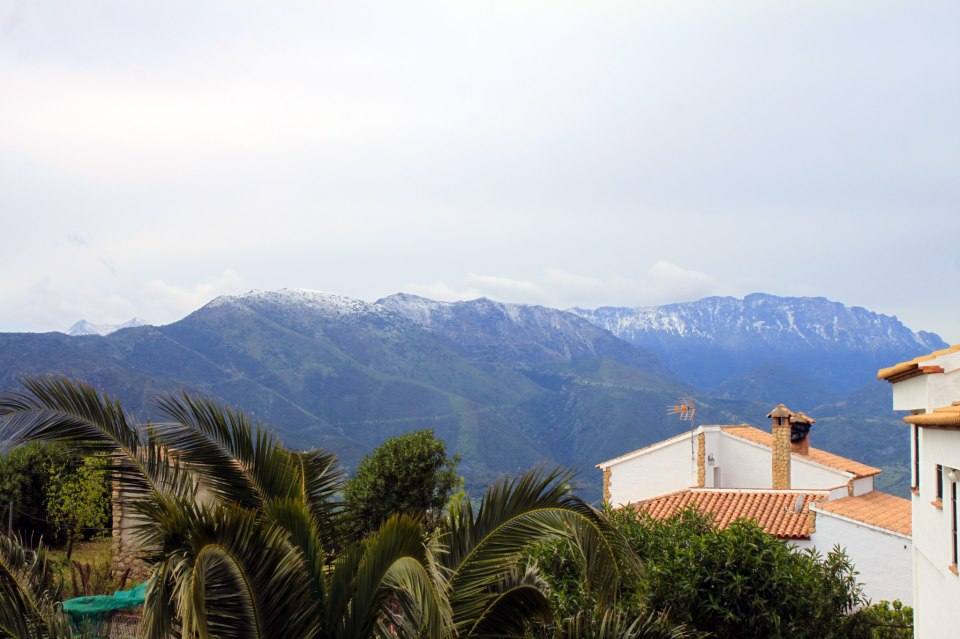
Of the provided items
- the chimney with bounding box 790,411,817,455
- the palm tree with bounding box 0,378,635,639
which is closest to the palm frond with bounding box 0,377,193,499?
the palm tree with bounding box 0,378,635,639

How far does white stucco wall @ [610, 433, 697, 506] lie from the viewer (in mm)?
33438

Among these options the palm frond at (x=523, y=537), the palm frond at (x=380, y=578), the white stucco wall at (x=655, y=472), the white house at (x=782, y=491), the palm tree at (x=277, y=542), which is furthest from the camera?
the white stucco wall at (x=655, y=472)

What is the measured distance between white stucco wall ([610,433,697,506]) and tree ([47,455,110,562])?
53.1 ft

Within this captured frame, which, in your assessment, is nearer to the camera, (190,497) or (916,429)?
(190,497)

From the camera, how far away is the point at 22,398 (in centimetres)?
753

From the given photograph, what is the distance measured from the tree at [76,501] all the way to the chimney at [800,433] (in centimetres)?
2175

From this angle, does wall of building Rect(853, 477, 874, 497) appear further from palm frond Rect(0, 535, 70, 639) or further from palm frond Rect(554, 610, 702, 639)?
palm frond Rect(0, 535, 70, 639)

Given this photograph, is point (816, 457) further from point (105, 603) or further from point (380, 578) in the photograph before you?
point (380, 578)

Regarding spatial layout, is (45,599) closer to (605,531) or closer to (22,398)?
(22,398)

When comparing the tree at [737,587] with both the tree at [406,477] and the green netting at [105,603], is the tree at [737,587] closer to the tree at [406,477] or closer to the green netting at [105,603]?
the green netting at [105,603]

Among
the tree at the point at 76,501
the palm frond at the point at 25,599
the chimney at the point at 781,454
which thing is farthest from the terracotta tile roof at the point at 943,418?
the tree at the point at 76,501

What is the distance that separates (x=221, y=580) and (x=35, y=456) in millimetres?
25660

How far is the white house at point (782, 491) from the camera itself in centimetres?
2466

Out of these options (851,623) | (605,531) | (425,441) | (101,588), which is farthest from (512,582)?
(425,441)
